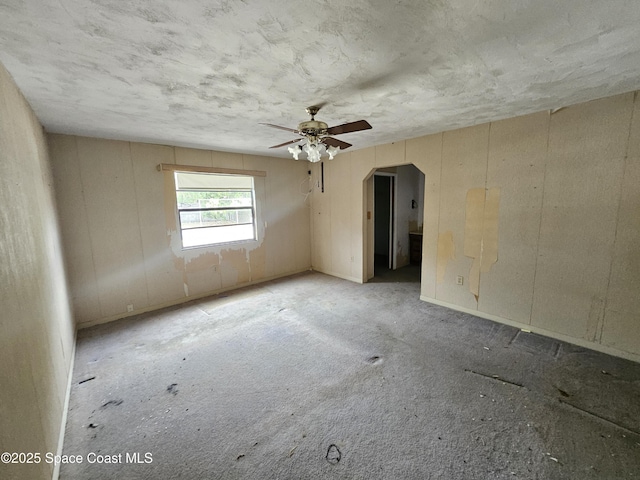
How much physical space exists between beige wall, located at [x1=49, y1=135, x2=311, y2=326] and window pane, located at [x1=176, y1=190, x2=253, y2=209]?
17cm

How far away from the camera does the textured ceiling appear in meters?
1.21

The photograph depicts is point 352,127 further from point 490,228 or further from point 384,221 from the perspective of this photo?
point 384,221

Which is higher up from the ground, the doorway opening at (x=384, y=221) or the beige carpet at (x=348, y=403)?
the doorway opening at (x=384, y=221)

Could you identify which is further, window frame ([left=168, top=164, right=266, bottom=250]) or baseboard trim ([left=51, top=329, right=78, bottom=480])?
window frame ([left=168, top=164, right=266, bottom=250])

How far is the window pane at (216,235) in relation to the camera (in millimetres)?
4109

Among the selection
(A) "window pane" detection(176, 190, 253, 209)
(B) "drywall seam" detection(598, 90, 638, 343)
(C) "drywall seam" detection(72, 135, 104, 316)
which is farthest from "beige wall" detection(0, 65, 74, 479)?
(B) "drywall seam" detection(598, 90, 638, 343)

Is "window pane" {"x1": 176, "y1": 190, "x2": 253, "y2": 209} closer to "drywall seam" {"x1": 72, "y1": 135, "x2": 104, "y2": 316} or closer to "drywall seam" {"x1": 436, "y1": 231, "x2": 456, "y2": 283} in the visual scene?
"drywall seam" {"x1": 72, "y1": 135, "x2": 104, "y2": 316}

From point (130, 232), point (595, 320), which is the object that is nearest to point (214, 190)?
point (130, 232)

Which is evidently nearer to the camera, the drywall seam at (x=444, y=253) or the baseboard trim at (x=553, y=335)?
the baseboard trim at (x=553, y=335)

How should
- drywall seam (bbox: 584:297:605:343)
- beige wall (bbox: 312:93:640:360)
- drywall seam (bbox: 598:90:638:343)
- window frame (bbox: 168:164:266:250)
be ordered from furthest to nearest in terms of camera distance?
window frame (bbox: 168:164:266:250), drywall seam (bbox: 584:297:605:343), beige wall (bbox: 312:93:640:360), drywall seam (bbox: 598:90:638:343)

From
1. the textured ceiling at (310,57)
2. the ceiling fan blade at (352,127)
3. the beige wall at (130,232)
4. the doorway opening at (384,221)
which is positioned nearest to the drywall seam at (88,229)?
the beige wall at (130,232)

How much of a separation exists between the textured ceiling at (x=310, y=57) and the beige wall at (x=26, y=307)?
0.46 m

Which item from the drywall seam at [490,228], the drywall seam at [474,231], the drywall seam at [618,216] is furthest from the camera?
the drywall seam at [474,231]

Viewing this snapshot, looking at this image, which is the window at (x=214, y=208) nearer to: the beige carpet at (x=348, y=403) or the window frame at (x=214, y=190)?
the window frame at (x=214, y=190)
